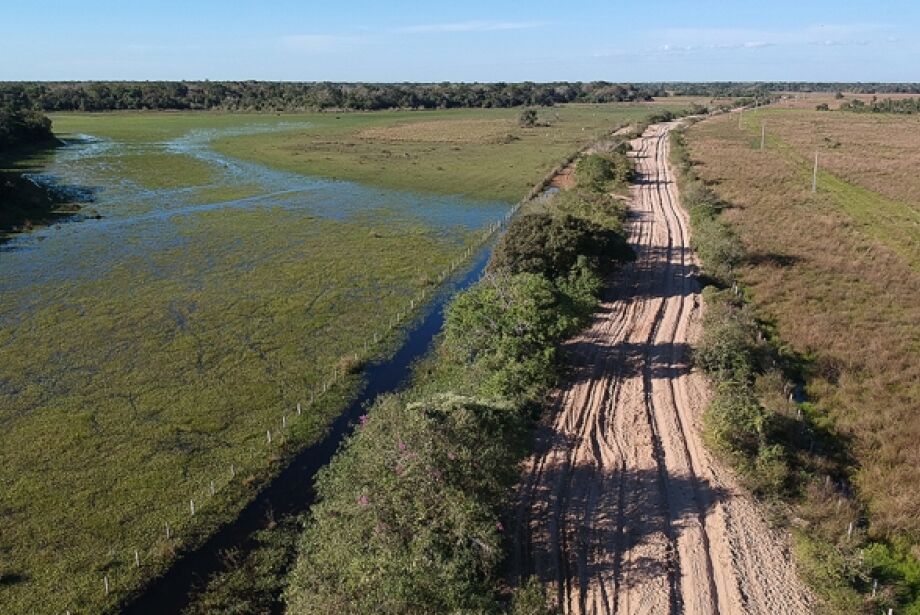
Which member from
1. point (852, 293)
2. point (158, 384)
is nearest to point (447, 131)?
point (852, 293)

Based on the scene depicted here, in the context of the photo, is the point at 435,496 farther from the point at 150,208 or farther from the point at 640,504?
the point at 150,208

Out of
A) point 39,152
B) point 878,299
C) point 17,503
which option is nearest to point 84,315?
point 17,503

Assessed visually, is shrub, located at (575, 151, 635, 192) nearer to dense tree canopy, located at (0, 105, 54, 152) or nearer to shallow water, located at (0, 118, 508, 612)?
shallow water, located at (0, 118, 508, 612)

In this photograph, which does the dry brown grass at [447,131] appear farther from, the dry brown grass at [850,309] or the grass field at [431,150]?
the dry brown grass at [850,309]

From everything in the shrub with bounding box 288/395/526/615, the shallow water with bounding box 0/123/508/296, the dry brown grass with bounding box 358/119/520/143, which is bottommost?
the shrub with bounding box 288/395/526/615

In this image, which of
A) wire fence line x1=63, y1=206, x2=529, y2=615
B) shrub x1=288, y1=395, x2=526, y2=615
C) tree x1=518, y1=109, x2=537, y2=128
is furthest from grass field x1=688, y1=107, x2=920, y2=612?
tree x1=518, y1=109, x2=537, y2=128
